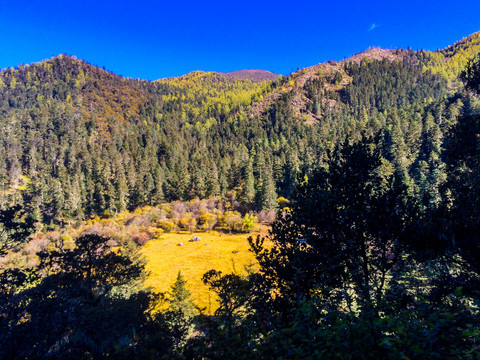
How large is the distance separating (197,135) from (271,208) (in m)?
98.5

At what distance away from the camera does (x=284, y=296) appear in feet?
29.9

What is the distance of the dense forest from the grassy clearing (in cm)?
637

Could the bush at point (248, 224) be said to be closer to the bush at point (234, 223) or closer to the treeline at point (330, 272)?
the bush at point (234, 223)

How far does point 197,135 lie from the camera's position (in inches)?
5832

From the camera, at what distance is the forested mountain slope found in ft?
241

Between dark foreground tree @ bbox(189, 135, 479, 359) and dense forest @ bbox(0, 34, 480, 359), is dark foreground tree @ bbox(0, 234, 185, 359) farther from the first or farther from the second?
dark foreground tree @ bbox(189, 135, 479, 359)

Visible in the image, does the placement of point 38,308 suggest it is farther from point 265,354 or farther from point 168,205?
point 168,205

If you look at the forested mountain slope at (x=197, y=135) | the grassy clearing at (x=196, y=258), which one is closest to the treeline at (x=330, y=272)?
the forested mountain slope at (x=197, y=135)

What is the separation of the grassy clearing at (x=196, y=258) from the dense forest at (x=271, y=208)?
6375 millimetres

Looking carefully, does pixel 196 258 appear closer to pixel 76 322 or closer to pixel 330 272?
pixel 76 322

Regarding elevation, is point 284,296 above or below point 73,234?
above

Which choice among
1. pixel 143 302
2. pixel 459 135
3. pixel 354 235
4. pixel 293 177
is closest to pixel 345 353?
pixel 354 235

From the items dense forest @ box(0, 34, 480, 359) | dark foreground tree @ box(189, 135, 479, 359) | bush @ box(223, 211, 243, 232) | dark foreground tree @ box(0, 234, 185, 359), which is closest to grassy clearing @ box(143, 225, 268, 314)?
bush @ box(223, 211, 243, 232)

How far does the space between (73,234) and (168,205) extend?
24.8m
